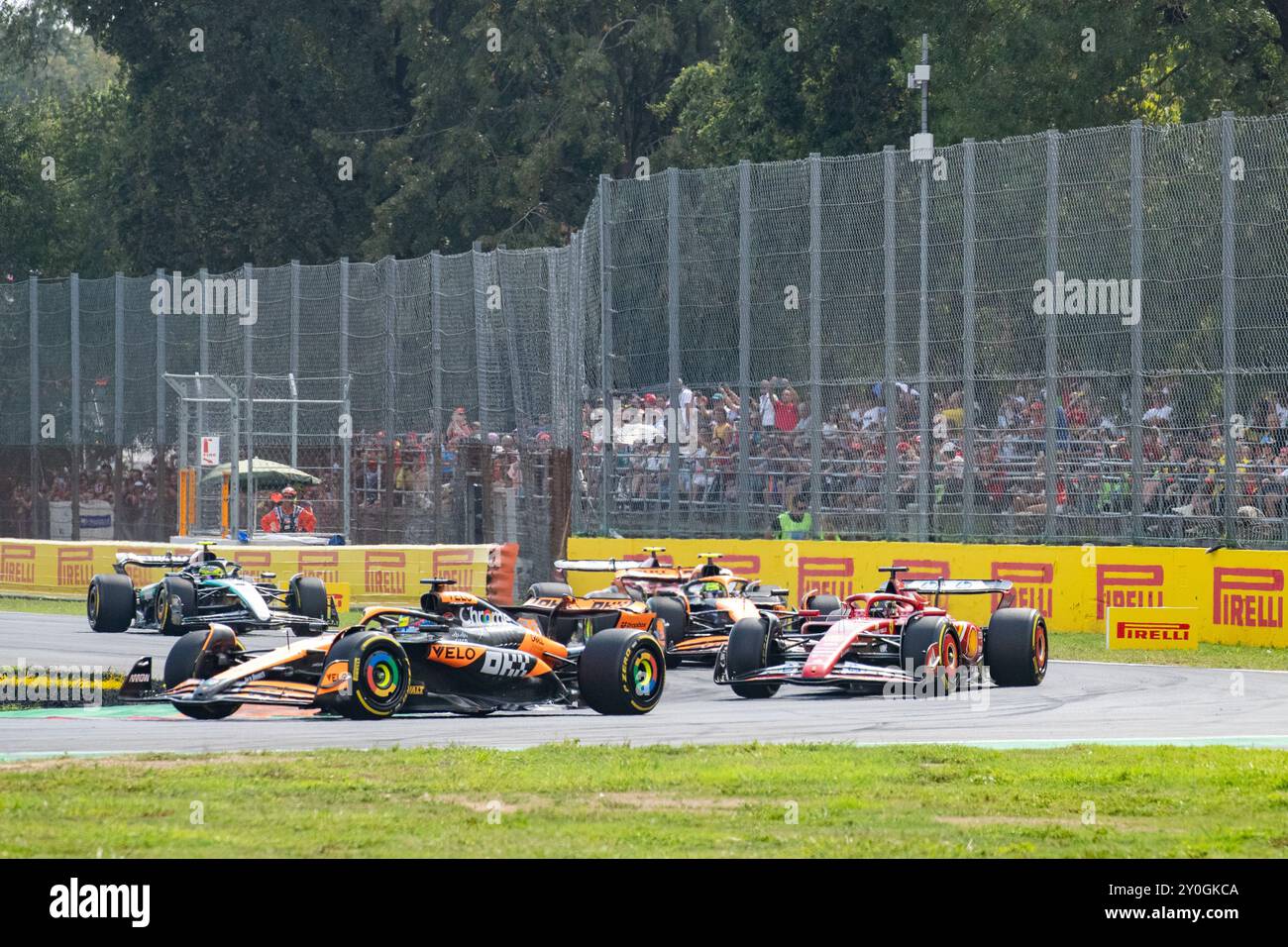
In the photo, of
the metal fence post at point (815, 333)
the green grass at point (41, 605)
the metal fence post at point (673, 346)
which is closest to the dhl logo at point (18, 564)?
the green grass at point (41, 605)

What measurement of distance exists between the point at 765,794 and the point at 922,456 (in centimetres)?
1310

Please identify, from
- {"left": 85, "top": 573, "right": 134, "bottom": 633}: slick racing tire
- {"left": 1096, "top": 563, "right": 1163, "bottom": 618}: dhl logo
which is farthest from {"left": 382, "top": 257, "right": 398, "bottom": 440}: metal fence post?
{"left": 1096, "top": 563, "right": 1163, "bottom": 618}: dhl logo

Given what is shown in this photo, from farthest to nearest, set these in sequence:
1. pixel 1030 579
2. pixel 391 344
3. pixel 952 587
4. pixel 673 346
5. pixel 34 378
→ pixel 34 378
pixel 391 344
pixel 673 346
pixel 1030 579
pixel 952 587

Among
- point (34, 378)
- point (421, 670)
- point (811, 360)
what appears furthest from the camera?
point (34, 378)

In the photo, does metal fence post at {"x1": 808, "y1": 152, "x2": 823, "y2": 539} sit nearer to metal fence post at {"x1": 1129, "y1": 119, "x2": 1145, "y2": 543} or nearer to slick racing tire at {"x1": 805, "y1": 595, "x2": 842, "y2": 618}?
metal fence post at {"x1": 1129, "y1": 119, "x2": 1145, "y2": 543}

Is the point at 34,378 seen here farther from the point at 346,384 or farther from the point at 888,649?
the point at 888,649

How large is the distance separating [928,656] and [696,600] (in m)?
3.91

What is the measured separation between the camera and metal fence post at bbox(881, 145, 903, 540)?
23266mm

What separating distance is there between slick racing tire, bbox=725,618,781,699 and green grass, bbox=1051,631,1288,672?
4.56 meters

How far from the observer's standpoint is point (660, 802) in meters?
9.95

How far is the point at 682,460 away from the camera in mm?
25406

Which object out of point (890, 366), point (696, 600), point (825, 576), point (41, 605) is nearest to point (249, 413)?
point (41, 605)
